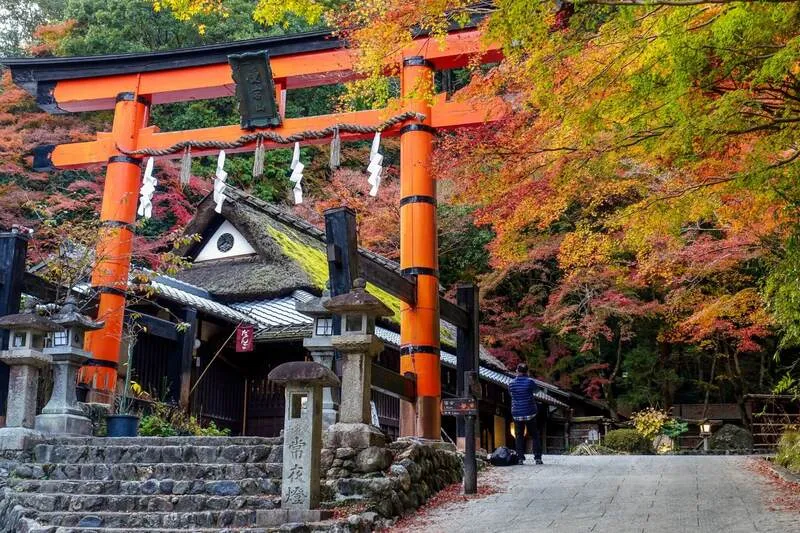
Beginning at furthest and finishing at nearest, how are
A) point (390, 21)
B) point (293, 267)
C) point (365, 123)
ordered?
point (293, 267), point (365, 123), point (390, 21)

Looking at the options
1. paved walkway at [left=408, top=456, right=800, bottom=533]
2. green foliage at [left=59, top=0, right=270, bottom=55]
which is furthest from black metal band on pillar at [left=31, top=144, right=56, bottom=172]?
green foliage at [left=59, top=0, right=270, bottom=55]

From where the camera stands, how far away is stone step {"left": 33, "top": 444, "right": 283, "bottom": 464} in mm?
8000

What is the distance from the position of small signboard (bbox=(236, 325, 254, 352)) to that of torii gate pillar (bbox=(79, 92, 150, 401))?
1969 millimetres

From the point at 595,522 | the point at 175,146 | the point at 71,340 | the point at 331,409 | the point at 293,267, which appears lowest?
the point at 595,522

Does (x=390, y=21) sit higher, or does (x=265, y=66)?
(x=265, y=66)

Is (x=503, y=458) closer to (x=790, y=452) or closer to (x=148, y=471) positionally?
(x=790, y=452)

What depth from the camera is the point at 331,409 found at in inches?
335

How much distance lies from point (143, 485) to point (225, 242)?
9.43 m

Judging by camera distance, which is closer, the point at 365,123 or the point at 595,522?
the point at 595,522

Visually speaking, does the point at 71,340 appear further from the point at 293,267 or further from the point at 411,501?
the point at 293,267

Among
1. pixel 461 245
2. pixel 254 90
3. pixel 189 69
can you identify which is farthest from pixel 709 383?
pixel 189 69

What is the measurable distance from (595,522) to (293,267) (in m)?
9.49

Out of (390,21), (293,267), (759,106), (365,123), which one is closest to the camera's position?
(759,106)

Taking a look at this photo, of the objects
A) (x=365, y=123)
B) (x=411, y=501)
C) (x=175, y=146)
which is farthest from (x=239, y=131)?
(x=411, y=501)
